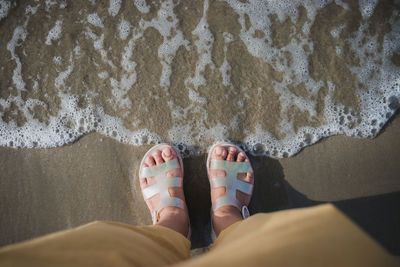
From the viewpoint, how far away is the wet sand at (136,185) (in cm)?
155

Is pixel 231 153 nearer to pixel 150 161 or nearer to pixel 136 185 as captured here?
pixel 150 161

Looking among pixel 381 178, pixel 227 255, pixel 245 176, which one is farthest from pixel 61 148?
pixel 381 178

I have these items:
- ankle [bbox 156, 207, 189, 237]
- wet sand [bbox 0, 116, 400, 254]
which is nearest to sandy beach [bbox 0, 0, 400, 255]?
wet sand [bbox 0, 116, 400, 254]

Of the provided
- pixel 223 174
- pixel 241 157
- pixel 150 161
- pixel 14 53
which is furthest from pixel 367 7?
pixel 14 53

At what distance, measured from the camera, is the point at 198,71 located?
1.67 metres

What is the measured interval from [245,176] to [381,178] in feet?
2.59

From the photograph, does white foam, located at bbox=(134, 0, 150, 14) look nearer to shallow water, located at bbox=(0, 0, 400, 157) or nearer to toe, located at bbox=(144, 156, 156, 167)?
shallow water, located at bbox=(0, 0, 400, 157)

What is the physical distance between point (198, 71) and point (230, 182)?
2.37 ft

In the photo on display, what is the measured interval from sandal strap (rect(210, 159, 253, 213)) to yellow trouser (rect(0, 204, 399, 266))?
1.84 feet

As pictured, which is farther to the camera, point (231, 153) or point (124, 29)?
point (124, 29)

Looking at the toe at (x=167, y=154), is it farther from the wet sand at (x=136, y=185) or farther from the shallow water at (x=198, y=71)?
the wet sand at (x=136, y=185)

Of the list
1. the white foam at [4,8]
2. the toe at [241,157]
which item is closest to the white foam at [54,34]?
the white foam at [4,8]

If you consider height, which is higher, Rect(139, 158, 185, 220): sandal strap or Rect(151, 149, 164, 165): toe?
Rect(151, 149, 164, 165): toe

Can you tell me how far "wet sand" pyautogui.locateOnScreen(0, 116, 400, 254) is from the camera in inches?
60.9
